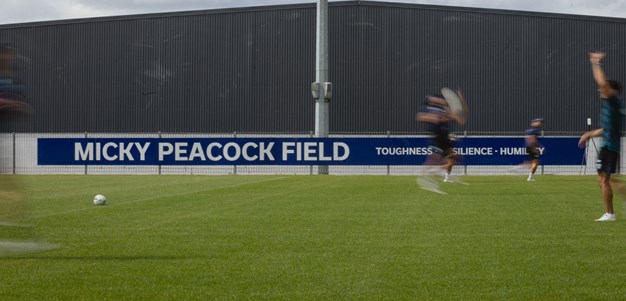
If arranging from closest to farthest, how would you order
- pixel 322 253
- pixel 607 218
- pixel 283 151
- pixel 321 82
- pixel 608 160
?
pixel 322 253
pixel 608 160
pixel 607 218
pixel 283 151
pixel 321 82

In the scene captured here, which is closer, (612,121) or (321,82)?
(612,121)

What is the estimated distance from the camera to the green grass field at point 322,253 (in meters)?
7.17

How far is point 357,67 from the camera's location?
145 feet

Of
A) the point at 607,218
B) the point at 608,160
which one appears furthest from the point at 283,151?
the point at 608,160

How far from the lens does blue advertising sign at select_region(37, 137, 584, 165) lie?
34.3 metres

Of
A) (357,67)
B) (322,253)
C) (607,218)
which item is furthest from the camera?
(357,67)

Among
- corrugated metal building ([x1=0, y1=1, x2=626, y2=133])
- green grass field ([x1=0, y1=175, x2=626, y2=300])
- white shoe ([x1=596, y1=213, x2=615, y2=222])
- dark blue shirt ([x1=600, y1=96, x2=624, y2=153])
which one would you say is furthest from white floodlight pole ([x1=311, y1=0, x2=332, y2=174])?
dark blue shirt ([x1=600, y1=96, x2=624, y2=153])

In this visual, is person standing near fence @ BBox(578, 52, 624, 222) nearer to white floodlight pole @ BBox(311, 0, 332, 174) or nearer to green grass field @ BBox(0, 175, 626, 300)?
green grass field @ BBox(0, 175, 626, 300)

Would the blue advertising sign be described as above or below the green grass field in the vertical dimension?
above

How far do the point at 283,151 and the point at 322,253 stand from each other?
83.8 ft

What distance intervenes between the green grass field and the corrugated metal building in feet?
90.3

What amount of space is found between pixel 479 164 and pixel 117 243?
84.0 feet

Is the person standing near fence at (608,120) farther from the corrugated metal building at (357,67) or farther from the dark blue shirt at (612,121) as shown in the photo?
the corrugated metal building at (357,67)

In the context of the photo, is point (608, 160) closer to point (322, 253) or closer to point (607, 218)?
point (607, 218)
